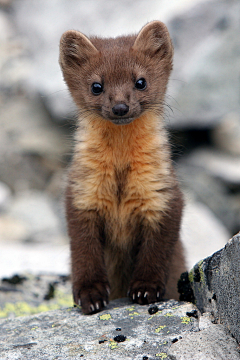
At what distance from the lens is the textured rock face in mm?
2281

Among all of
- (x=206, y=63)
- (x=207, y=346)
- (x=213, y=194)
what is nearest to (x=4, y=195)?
(x=213, y=194)

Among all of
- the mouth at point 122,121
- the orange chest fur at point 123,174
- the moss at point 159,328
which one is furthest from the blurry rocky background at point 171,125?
the moss at point 159,328

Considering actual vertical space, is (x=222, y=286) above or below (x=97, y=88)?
below

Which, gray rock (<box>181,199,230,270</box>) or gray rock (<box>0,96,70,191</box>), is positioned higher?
gray rock (<box>0,96,70,191</box>)

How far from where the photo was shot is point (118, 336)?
2664 millimetres

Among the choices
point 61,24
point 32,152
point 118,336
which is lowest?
point 118,336

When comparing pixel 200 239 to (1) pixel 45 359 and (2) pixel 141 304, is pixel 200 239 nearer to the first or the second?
(2) pixel 141 304

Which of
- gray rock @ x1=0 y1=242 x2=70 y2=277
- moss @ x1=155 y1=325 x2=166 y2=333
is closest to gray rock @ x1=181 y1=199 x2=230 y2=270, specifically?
gray rock @ x1=0 y1=242 x2=70 y2=277

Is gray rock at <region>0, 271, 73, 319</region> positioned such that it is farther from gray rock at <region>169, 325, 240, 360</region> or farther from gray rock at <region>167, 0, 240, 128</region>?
gray rock at <region>167, 0, 240, 128</region>

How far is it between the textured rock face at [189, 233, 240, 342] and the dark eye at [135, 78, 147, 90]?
1.41 metres

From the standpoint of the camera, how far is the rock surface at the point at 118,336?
7.71 feet

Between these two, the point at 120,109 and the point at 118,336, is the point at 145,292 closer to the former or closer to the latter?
the point at 118,336

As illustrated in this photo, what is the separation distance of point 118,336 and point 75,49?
7.44 ft

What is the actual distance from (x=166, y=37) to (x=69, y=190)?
1503 millimetres
